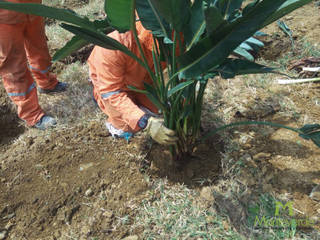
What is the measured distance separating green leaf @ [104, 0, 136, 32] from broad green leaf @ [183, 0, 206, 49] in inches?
8.6

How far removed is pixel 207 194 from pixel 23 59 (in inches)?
66.2

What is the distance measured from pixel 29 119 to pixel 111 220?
1.27 metres

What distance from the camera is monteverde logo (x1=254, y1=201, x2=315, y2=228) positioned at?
1196mm

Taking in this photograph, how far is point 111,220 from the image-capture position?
1.34 meters

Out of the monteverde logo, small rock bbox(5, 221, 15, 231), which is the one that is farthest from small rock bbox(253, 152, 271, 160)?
small rock bbox(5, 221, 15, 231)

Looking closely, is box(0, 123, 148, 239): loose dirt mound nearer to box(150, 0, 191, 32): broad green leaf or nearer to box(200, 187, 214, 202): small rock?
box(200, 187, 214, 202): small rock

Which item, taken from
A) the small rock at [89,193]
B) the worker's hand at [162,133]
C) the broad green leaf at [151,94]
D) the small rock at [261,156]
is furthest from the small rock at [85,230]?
the small rock at [261,156]

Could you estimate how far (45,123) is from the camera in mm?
2088

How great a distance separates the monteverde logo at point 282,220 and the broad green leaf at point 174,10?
0.99 metres

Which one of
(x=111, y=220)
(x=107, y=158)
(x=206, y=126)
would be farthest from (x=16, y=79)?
(x=206, y=126)

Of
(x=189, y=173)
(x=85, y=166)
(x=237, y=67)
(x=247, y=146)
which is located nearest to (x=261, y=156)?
(x=247, y=146)

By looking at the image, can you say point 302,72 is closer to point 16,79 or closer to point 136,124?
point 136,124

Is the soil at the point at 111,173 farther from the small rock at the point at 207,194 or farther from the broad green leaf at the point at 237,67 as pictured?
the broad green leaf at the point at 237,67

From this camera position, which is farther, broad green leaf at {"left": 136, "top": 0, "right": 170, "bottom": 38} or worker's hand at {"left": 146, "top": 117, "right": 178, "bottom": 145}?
worker's hand at {"left": 146, "top": 117, "right": 178, "bottom": 145}
